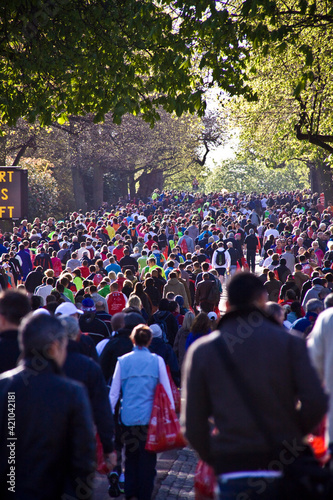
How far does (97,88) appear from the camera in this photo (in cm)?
1174

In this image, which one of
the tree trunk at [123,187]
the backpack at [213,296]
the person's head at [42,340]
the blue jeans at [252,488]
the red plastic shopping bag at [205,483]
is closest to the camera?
the blue jeans at [252,488]

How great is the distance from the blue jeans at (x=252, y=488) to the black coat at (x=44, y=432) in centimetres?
69

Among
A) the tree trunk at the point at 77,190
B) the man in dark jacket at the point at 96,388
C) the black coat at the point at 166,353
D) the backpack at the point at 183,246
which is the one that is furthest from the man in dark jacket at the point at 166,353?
the tree trunk at the point at 77,190

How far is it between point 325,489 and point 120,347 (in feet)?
13.8

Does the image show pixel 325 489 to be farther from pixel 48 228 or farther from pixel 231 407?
pixel 48 228

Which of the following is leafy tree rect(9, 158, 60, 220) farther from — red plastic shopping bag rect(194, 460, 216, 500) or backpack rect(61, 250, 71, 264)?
red plastic shopping bag rect(194, 460, 216, 500)

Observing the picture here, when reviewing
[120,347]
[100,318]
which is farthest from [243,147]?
[120,347]

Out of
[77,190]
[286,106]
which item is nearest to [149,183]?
[77,190]

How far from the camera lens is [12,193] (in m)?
11.0

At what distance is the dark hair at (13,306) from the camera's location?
477cm

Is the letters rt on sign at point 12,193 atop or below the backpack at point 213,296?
atop

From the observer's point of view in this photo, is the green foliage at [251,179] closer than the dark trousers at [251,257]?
No

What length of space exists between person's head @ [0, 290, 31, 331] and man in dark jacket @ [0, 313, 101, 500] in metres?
1.09

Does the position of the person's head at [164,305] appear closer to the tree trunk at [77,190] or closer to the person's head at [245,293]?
the person's head at [245,293]
